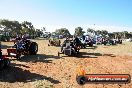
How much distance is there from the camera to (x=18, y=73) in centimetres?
1434

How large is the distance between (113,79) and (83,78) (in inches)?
46.4

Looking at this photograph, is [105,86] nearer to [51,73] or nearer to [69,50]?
[51,73]

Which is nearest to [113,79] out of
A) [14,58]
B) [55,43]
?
[14,58]

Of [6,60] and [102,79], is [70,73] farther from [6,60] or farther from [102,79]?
[102,79]

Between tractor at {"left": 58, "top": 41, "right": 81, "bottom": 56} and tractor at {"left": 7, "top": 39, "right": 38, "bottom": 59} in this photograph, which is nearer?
tractor at {"left": 7, "top": 39, "right": 38, "bottom": 59}

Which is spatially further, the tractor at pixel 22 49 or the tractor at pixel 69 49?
the tractor at pixel 69 49

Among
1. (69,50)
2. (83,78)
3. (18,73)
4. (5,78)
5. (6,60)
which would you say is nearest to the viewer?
(83,78)

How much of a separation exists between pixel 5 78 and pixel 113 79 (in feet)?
20.8

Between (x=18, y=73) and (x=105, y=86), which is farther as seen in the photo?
(x=18, y=73)

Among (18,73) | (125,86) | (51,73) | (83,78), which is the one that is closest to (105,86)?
(125,86)

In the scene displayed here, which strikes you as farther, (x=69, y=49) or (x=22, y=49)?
(x=69, y=49)

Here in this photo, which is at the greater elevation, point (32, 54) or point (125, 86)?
point (32, 54)

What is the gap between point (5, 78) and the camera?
1321 centimetres

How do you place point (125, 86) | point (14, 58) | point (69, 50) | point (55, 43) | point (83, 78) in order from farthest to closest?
point (55, 43) < point (69, 50) < point (14, 58) < point (125, 86) < point (83, 78)
